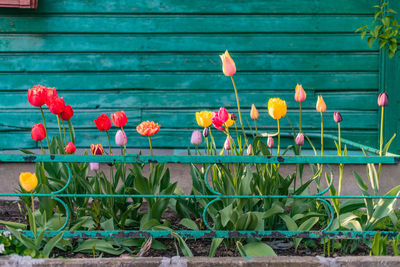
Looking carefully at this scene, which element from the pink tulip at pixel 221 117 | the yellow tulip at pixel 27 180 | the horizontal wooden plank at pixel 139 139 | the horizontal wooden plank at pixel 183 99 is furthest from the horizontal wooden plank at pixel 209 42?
the yellow tulip at pixel 27 180

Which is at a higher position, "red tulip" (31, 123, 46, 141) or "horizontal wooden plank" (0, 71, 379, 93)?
"horizontal wooden plank" (0, 71, 379, 93)

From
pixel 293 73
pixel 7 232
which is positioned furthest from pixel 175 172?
pixel 7 232

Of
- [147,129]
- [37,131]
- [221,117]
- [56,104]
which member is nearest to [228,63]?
[221,117]

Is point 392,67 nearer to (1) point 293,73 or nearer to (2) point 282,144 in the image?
(1) point 293,73

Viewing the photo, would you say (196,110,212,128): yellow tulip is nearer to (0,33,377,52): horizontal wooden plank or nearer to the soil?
the soil

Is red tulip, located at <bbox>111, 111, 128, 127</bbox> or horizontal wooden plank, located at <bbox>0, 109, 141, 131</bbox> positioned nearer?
red tulip, located at <bbox>111, 111, 128, 127</bbox>

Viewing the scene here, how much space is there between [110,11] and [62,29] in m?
0.45

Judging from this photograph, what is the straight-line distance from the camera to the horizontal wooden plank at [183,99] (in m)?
4.09

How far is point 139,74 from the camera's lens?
13.4ft

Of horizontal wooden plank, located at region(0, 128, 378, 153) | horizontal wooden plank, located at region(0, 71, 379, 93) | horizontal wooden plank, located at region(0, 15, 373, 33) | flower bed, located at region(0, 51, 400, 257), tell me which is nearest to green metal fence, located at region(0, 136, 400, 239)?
flower bed, located at region(0, 51, 400, 257)

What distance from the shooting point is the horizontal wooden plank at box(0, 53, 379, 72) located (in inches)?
160

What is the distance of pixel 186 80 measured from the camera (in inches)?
162

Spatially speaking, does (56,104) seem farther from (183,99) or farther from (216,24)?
(216,24)

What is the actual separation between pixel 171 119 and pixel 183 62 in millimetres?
523
